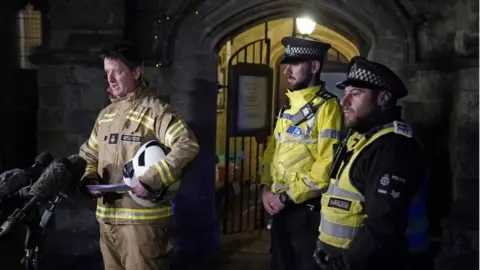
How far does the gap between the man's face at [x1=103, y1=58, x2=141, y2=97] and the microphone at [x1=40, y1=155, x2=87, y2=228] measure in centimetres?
43

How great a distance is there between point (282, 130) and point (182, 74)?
69.7 inches

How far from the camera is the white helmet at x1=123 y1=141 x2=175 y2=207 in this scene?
9.70ft

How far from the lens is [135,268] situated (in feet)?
10.2

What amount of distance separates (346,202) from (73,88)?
346 cm

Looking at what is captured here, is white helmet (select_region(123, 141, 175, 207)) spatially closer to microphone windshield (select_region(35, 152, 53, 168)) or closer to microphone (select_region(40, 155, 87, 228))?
microphone (select_region(40, 155, 87, 228))

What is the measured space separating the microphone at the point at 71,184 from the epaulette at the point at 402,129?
1672 mm

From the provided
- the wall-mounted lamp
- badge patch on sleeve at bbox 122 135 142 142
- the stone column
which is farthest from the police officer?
the wall-mounted lamp

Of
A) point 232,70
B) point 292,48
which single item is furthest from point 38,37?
point 292,48

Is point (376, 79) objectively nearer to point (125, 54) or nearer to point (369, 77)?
point (369, 77)

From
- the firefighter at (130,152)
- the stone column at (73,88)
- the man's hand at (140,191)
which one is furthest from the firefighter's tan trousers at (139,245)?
the stone column at (73,88)

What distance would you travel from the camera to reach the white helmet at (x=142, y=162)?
2955 millimetres

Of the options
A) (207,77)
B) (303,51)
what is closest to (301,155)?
(303,51)

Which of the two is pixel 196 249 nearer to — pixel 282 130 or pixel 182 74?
pixel 182 74

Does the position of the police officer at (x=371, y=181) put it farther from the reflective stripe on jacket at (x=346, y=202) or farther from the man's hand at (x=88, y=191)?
the man's hand at (x=88, y=191)
